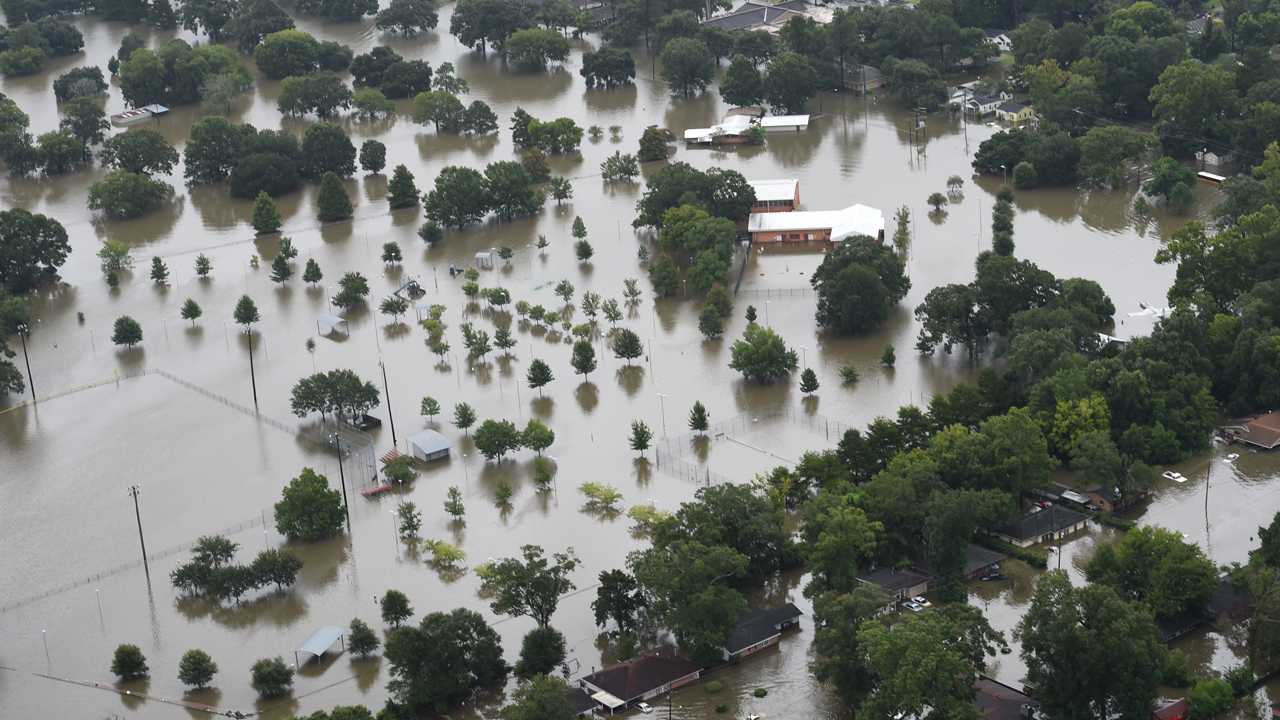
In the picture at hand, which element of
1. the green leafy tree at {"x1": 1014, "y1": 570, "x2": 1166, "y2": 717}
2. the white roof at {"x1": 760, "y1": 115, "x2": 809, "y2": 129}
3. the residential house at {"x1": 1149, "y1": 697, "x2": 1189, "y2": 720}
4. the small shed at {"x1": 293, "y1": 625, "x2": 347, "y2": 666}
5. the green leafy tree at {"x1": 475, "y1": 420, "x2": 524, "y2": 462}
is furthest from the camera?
the white roof at {"x1": 760, "y1": 115, "x2": 809, "y2": 129}

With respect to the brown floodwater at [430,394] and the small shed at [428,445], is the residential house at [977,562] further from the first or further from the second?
the small shed at [428,445]

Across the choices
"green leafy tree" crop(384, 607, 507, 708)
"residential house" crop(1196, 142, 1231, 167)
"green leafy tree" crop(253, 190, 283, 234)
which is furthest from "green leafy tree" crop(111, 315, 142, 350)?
"residential house" crop(1196, 142, 1231, 167)

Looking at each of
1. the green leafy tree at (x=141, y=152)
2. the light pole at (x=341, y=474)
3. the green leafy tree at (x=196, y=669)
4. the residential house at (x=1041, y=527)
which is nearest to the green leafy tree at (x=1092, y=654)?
the residential house at (x=1041, y=527)

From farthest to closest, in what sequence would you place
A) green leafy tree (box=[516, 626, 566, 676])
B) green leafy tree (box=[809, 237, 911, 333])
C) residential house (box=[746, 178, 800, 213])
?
residential house (box=[746, 178, 800, 213])
green leafy tree (box=[809, 237, 911, 333])
green leafy tree (box=[516, 626, 566, 676])

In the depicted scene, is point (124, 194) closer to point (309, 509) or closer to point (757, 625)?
point (309, 509)

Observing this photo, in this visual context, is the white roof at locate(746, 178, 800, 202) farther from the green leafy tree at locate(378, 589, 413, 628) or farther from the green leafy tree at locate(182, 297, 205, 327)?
the green leafy tree at locate(378, 589, 413, 628)

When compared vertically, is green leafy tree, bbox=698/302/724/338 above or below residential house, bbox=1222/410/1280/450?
above

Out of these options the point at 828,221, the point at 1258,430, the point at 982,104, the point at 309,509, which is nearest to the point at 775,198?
the point at 828,221

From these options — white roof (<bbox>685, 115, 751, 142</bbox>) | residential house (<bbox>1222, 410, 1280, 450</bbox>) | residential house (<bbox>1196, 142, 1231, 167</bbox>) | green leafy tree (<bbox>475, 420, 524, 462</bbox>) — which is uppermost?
white roof (<bbox>685, 115, 751, 142</bbox>)
